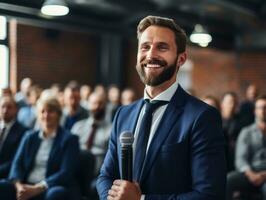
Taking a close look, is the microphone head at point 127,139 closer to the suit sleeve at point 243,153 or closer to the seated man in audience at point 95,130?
the suit sleeve at point 243,153

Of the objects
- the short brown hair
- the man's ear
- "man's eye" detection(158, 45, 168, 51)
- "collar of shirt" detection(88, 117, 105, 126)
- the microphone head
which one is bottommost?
"collar of shirt" detection(88, 117, 105, 126)

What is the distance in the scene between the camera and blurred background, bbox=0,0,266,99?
7285 mm

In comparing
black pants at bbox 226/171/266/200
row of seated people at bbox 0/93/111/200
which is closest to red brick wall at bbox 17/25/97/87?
row of seated people at bbox 0/93/111/200

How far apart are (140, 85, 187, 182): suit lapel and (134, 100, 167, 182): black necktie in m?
0.02

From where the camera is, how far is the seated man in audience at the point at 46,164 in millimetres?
3533

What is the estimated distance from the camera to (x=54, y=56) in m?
9.73

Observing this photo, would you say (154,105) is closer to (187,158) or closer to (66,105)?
(187,158)

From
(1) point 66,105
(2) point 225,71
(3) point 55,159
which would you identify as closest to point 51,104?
(3) point 55,159

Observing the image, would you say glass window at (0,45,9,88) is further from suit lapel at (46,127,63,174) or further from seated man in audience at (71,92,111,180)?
suit lapel at (46,127,63,174)

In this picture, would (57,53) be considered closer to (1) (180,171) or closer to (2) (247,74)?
(2) (247,74)

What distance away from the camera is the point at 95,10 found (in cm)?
757

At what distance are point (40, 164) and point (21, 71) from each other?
214 inches

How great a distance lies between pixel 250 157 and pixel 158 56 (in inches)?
122

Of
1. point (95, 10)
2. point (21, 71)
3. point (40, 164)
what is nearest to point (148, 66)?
point (40, 164)
